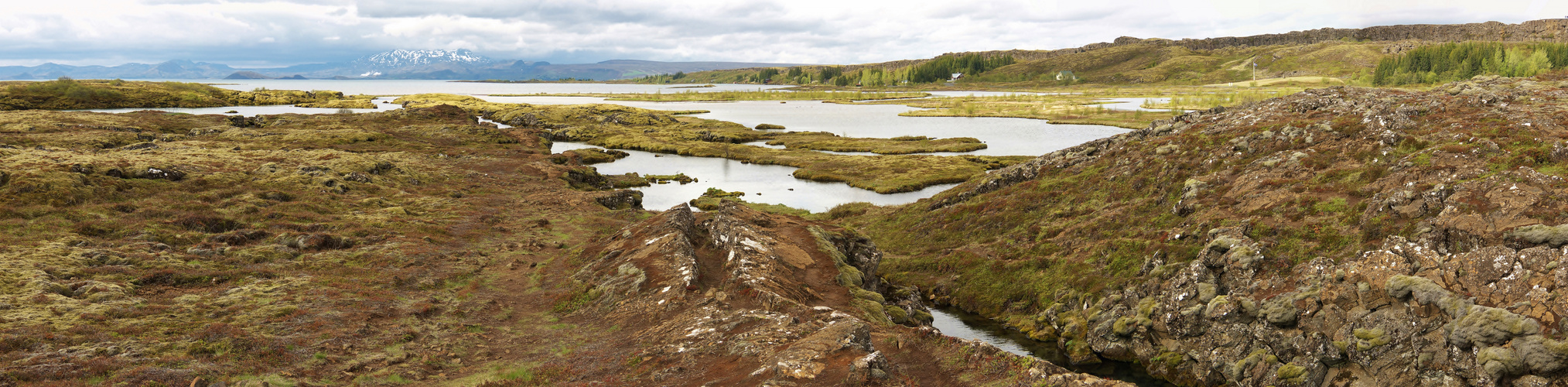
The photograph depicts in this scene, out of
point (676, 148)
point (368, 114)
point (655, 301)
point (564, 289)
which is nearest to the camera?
point (655, 301)

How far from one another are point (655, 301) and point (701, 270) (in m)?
4.55

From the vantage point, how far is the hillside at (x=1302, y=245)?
90.1ft

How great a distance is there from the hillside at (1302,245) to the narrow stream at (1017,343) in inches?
26.4

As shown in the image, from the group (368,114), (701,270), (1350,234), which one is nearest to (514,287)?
(701,270)

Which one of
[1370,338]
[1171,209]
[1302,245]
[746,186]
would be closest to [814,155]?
[746,186]

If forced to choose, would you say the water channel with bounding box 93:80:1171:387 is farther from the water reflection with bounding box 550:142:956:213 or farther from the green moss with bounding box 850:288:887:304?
the green moss with bounding box 850:288:887:304

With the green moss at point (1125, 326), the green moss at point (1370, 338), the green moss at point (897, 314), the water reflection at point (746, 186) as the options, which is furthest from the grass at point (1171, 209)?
the water reflection at point (746, 186)

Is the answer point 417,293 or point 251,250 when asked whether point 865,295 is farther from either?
point 251,250

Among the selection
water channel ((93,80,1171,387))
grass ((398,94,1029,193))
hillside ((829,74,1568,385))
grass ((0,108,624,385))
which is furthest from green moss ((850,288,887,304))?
grass ((398,94,1029,193))

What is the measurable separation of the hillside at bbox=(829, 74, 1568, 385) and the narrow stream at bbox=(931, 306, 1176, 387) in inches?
26.4

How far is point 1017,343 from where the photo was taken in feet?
144

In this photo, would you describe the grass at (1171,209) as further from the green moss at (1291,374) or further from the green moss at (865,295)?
the green moss at (865,295)

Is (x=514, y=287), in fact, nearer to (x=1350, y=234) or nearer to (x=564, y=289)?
(x=564, y=289)

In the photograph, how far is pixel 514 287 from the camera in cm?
4162
